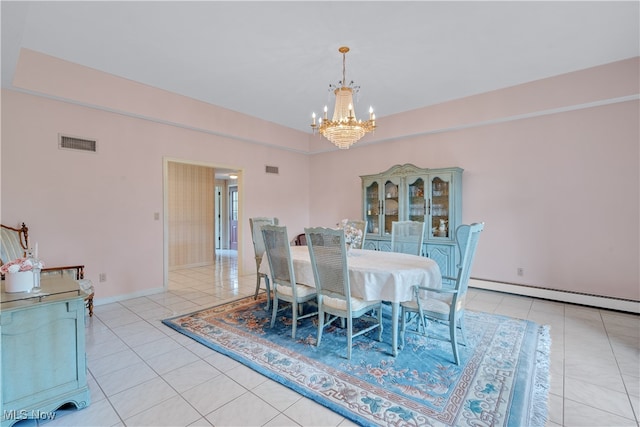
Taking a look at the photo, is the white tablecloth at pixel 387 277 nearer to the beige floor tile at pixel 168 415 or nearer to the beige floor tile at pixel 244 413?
the beige floor tile at pixel 244 413

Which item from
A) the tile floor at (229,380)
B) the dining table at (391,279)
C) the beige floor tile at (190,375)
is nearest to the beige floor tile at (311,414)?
the tile floor at (229,380)

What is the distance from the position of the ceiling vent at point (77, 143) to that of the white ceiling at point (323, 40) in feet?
2.48

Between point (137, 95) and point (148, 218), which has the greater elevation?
point (137, 95)

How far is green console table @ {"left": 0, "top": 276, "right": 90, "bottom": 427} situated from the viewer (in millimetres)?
1644

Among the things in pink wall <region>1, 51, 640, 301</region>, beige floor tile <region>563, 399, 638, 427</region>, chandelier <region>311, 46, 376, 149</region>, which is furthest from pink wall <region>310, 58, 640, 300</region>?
beige floor tile <region>563, 399, 638, 427</region>

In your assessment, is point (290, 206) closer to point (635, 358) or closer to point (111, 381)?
point (111, 381)

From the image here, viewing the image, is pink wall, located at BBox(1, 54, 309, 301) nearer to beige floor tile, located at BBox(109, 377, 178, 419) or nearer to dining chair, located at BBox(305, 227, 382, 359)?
beige floor tile, located at BBox(109, 377, 178, 419)

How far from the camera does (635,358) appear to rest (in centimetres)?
246

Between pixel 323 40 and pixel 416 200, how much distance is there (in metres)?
2.88

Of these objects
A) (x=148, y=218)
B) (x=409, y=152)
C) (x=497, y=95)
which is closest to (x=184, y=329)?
(x=148, y=218)

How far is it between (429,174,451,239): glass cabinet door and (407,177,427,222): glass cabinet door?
0.14m

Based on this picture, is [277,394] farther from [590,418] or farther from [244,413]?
[590,418]

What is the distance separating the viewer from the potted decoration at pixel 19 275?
6.02 ft

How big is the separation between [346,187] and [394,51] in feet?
10.7
